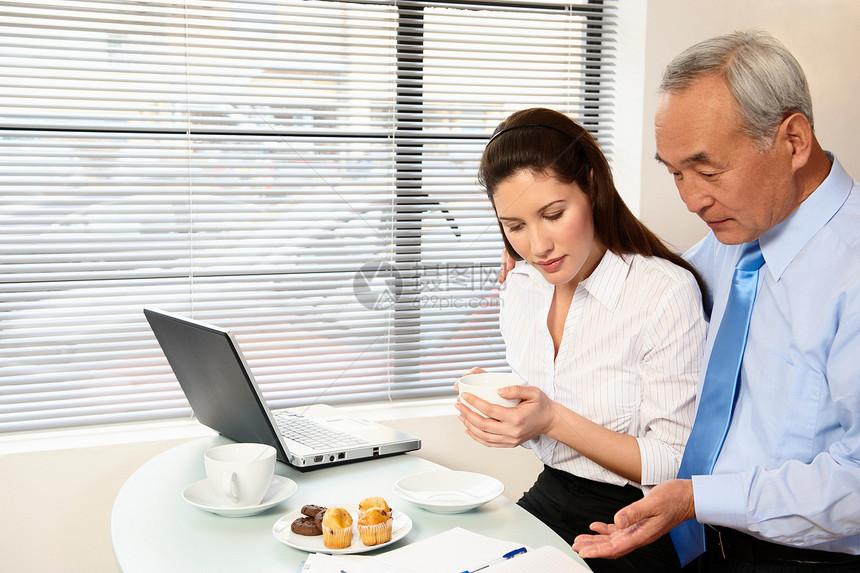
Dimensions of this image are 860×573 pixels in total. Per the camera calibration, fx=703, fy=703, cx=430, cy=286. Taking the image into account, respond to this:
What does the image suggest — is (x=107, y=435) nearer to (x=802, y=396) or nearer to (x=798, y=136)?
(x=802, y=396)

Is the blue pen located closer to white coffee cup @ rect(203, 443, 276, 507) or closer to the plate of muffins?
the plate of muffins

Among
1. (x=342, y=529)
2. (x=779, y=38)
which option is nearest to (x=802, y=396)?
(x=342, y=529)

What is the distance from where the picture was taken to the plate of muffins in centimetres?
114

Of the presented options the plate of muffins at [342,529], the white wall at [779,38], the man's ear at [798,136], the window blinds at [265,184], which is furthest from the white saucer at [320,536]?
the white wall at [779,38]

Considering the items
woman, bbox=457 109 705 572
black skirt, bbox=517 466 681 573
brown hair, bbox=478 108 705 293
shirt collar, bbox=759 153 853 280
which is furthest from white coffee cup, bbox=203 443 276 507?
shirt collar, bbox=759 153 853 280

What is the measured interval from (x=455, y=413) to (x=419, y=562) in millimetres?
1464

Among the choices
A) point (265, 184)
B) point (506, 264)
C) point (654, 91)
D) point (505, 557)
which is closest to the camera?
point (505, 557)

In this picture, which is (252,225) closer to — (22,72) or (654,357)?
(22,72)

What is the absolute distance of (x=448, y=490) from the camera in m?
1.38

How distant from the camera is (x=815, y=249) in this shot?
1.21m

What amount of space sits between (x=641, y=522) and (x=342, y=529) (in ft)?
1.68

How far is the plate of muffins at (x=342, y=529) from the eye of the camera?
1.14 metres

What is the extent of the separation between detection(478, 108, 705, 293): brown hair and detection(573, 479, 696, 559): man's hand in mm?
542

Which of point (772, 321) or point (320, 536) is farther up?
point (772, 321)
